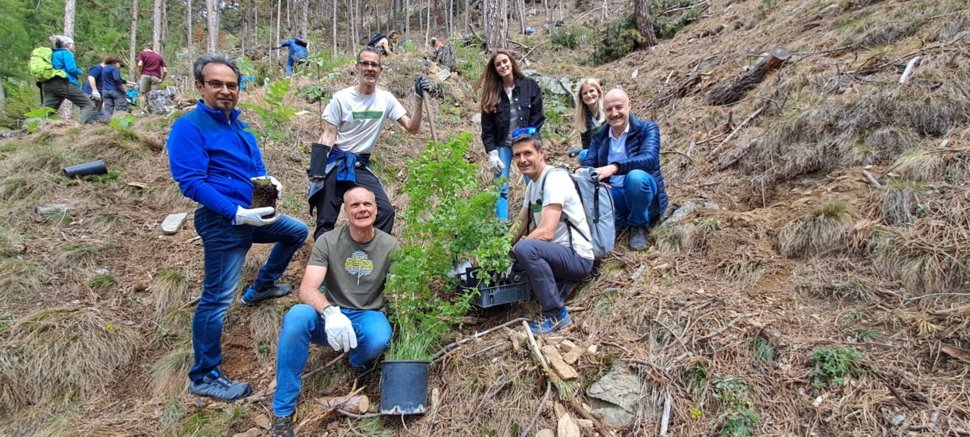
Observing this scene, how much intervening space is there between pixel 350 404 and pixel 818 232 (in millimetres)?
3532

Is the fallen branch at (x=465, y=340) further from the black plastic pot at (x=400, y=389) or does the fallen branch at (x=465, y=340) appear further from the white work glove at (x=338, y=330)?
the white work glove at (x=338, y=330)

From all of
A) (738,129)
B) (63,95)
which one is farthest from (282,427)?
(63,95)

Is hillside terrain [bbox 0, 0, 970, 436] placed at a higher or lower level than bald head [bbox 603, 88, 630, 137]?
lower

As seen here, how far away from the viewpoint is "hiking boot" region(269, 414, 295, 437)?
270 cm

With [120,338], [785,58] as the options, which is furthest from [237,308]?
[785,58]

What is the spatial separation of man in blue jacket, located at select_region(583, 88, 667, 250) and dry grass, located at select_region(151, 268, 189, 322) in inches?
156

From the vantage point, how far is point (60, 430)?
3146 mm

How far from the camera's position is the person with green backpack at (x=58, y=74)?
288 inches

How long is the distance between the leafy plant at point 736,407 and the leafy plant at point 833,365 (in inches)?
14.3

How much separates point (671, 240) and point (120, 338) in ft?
15.5

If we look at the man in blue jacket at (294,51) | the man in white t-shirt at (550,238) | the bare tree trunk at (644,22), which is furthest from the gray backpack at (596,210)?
the man in blue jacket at (294,51)

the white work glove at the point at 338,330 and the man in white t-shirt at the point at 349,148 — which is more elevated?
the man in white t-shirt at the point at 349,148

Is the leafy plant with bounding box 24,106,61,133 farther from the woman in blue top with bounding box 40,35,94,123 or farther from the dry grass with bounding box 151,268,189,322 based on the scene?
the dry grass with bounding box 151,268,189,322

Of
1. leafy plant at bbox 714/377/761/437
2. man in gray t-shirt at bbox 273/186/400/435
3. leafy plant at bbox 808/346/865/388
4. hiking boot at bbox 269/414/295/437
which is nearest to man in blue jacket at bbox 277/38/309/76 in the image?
man in gray t-shirt at bbox 273/186/400/435
